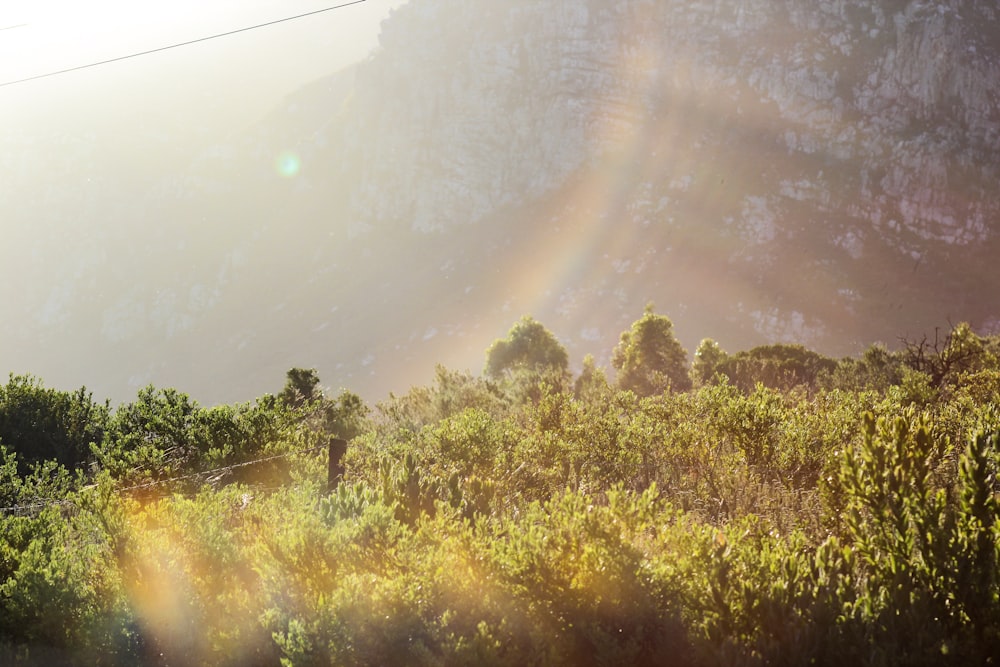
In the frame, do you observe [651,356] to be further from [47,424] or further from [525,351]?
[47,424]

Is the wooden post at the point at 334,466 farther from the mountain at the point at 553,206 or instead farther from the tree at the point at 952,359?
the mountain at the point at 553,206

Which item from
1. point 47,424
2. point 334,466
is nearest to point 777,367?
point 334,466

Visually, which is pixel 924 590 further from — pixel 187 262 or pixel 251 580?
pixel 187 262

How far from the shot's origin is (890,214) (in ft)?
257

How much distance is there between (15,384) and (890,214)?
286 ft

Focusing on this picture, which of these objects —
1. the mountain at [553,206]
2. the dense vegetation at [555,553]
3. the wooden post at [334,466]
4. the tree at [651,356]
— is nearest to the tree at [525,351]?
the tree at [651,356]

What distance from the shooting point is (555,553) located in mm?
5621

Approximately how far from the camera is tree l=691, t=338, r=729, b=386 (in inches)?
1064

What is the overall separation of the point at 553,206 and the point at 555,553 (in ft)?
310

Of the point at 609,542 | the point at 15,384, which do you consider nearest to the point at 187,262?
the point at 15,384

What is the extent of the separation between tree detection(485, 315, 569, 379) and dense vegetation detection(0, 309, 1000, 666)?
95.6 ft

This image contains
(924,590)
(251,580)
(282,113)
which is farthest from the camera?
(282,113)

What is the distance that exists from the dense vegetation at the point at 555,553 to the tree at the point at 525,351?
29.1m

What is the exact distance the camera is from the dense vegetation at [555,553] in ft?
14.8
